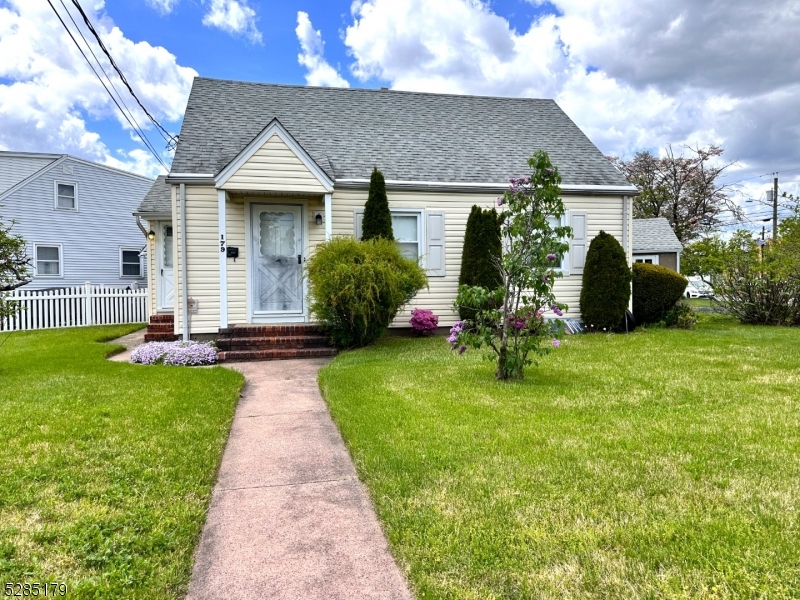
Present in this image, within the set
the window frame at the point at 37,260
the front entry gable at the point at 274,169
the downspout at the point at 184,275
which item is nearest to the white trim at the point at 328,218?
the front entry gable at the point at 274,169

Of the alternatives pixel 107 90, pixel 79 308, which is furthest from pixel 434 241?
pixel 79 308

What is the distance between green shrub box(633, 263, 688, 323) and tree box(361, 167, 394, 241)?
587 centimetres

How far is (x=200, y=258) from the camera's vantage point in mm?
9578

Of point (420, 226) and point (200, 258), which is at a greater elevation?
point (420, 226)

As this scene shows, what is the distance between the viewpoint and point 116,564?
2.29m

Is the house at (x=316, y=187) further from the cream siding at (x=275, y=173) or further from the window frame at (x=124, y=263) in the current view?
the window frame at (x=124, y=263)

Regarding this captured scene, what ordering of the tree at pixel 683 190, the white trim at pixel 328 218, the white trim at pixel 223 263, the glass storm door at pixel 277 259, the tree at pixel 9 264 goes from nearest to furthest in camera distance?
the tree at pixel 9 264 → the white trim at pixel 223 263 → the white trim at pixel 328 218 → the glass storm door at pixel 277 259 → the tree at pixel 683 190

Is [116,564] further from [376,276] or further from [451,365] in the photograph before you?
[376,276]

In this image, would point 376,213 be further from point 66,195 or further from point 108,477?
point 66,195

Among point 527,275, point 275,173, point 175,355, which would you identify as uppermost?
point 275,173

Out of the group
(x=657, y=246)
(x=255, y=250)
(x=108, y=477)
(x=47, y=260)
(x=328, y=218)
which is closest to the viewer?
(x=108, y=477)

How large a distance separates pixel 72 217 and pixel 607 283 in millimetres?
19540

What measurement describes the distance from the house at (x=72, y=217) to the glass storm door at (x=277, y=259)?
12732 millimetres

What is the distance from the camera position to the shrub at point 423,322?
1011 cm
